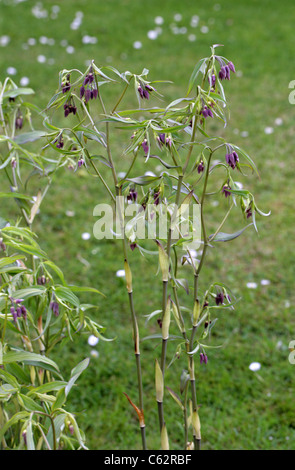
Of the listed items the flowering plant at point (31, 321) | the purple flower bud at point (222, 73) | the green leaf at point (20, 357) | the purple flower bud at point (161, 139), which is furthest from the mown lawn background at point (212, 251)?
the purple flower bud at point (222, 73)

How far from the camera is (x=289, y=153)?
3637 mm

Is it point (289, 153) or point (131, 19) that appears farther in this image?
point (131, 19)

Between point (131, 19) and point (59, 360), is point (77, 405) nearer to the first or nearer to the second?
point (59, 360)

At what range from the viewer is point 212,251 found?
293 centimetres

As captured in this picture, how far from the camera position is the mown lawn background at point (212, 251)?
206 cm

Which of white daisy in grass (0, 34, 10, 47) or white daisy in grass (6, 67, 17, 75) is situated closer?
white daisy in grass (6, 67, 17, 75)

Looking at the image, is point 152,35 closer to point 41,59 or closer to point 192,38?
point 192,38

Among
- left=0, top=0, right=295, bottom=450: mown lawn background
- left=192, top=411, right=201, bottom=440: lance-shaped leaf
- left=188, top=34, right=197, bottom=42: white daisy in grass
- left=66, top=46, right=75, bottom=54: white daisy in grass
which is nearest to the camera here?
left=192, top=411, right=201, bottom=440: lance-shaped leaf

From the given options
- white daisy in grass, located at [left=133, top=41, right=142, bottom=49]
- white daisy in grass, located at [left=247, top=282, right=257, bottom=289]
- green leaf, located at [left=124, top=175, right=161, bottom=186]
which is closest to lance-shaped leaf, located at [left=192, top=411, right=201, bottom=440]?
green leaf, located at [left=124, top=175, right=161, bottom=186]

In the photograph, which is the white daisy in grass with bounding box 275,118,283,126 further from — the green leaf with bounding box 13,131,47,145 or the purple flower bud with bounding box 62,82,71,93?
the purple flower bud with bounding box 62,82,71,93

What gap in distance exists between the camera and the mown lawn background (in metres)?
2.06

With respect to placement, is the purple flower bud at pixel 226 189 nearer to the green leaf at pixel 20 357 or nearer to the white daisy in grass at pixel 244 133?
the green leaf at pixel 20 357

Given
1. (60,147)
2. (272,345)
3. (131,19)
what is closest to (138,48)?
(131,19)
